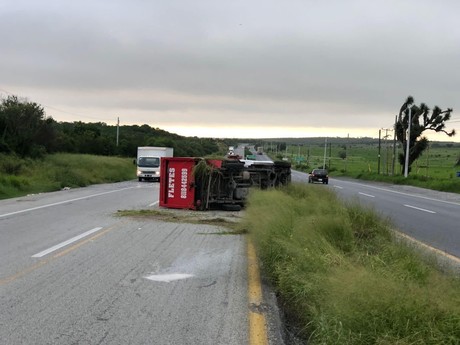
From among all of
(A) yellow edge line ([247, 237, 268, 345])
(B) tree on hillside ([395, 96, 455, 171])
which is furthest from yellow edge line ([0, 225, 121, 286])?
(B) tree on hillside ([395, 96, 455, 171])

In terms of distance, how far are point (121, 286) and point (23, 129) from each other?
139 ft

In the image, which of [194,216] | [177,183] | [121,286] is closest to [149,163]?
[177,183]

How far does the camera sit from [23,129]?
45219 mm

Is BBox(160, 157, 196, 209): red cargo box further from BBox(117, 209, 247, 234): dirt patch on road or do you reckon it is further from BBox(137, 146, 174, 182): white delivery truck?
BBox(137, 146, 174, 182): white delivery truck

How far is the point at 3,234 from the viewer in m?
11.2

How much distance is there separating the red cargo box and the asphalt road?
424 cm

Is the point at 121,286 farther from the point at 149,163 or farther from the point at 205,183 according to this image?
the point at 149,163

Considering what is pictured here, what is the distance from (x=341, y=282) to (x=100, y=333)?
235 cm

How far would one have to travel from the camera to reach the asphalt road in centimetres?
499

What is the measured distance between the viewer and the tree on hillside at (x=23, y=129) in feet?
132

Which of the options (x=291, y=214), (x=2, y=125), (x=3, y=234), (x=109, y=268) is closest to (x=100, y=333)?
(x=109, y=268)

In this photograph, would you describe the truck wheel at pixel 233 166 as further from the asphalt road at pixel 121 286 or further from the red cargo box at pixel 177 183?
the asphalt road at pixel 121 286

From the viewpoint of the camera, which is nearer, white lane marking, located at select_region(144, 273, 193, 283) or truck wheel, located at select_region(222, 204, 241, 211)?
white lane marking, located at select_region(144, 273, 193, 283)

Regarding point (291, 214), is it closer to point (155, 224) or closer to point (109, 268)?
point (109, 268)
